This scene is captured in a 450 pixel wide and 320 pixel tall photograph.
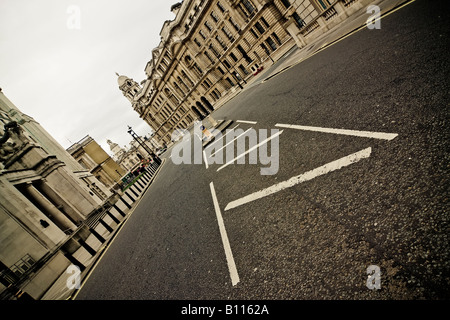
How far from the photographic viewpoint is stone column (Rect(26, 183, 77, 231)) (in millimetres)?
13002

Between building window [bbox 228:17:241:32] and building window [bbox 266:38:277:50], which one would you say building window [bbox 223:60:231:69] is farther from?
building window [bbox 266:38:277:50]

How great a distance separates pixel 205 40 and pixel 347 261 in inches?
1713

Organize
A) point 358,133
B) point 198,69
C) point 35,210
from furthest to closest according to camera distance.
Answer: point 198,69, point 35,210, point 358,133

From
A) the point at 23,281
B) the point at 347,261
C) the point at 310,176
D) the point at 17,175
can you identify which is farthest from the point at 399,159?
the point at 17,175

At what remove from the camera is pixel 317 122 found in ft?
15.3

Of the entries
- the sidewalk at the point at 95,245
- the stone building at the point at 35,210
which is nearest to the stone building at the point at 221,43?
the sidewalk at the point at 95,245

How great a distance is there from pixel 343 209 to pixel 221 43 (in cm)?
4089

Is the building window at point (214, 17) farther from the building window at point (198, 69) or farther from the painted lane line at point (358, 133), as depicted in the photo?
the painted lane line at point (358, 133)

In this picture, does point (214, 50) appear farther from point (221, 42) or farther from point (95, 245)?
point (95, 245)

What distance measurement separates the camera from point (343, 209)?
8.25 ft

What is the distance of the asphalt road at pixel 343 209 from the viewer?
6.08 ft

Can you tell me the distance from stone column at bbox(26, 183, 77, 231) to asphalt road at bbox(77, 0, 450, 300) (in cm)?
1092

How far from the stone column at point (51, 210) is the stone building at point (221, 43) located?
16.9 metres

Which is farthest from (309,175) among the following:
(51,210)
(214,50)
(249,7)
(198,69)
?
(198,69)
